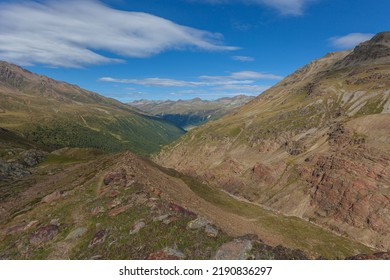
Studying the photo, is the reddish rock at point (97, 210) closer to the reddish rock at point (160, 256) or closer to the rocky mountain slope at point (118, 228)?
the rocky mountain slope at point (118, 228)

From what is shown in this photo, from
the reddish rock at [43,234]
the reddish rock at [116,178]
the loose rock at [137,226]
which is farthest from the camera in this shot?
the reddish rock at [116,178]

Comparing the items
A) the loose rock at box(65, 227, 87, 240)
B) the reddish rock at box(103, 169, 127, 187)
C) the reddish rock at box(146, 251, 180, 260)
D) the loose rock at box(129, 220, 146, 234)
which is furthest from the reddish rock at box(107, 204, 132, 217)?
the reddish rock at box(146, 251, 180, 260)

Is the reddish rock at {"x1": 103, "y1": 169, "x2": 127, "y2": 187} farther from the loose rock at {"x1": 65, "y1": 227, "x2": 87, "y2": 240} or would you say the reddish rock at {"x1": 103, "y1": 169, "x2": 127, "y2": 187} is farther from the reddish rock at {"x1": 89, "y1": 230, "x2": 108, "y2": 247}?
the reddish rock at {"x1": 89, "y1": 230, "x2": 108, "y2": 247}

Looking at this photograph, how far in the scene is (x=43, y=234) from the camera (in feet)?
129

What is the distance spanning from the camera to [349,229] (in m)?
99.2

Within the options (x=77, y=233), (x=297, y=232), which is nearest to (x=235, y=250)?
(x=77, y=233)

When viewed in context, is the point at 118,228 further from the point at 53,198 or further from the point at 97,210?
the point at 53,198

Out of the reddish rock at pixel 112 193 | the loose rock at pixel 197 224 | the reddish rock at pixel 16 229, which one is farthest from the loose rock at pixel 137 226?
the reddish rock at pixel 16 229

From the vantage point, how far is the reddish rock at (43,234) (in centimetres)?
3864

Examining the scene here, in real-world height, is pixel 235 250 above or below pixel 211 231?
below

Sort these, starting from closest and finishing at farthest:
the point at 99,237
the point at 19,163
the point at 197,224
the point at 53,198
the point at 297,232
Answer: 1. the point at 197,224
2. the point at 99,237
3. the point at 53,198
4. the point at 297,232
5. the point at 19,163

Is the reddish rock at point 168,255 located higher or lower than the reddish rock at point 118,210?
lower

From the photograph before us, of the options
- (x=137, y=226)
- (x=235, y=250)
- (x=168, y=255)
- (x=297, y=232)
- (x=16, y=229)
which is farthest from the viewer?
(x=297, y=232)

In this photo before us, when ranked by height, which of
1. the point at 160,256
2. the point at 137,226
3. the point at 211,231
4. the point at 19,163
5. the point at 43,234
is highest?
the point at 211,231
